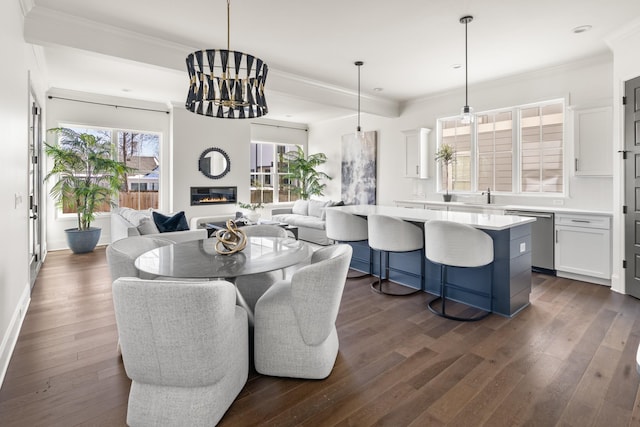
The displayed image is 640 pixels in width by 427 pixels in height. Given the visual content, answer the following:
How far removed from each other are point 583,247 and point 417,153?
9.90ft

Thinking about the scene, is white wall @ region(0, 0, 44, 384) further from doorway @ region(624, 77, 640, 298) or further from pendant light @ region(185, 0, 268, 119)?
doorway @ region(624, 77, 640, 298)

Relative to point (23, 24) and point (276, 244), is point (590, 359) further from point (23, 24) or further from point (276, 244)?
point (23, 24)

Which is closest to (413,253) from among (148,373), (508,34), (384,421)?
(384,421)

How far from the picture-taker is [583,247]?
424cm

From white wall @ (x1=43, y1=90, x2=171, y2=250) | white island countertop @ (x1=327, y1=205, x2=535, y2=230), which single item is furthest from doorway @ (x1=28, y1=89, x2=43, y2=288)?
white island countertop @ (x1=327, y1=205, x2=535, y2=230)

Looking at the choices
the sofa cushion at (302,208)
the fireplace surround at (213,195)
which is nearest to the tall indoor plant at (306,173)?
the sofa cushion at (302,208)

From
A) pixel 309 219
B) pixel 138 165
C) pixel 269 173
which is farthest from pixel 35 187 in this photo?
pixel 269 173

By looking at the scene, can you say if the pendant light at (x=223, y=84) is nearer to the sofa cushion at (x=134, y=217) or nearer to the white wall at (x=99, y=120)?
the sofa cushion at (x=134, y=217)

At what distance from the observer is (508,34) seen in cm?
387

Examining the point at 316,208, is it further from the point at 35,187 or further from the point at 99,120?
the point at 35,187

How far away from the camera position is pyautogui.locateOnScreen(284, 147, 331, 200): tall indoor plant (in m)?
8.57

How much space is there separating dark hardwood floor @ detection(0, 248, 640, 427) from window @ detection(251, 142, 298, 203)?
18.9 feet

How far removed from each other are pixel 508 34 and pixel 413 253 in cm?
262

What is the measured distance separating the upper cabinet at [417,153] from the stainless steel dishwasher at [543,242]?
208cm
